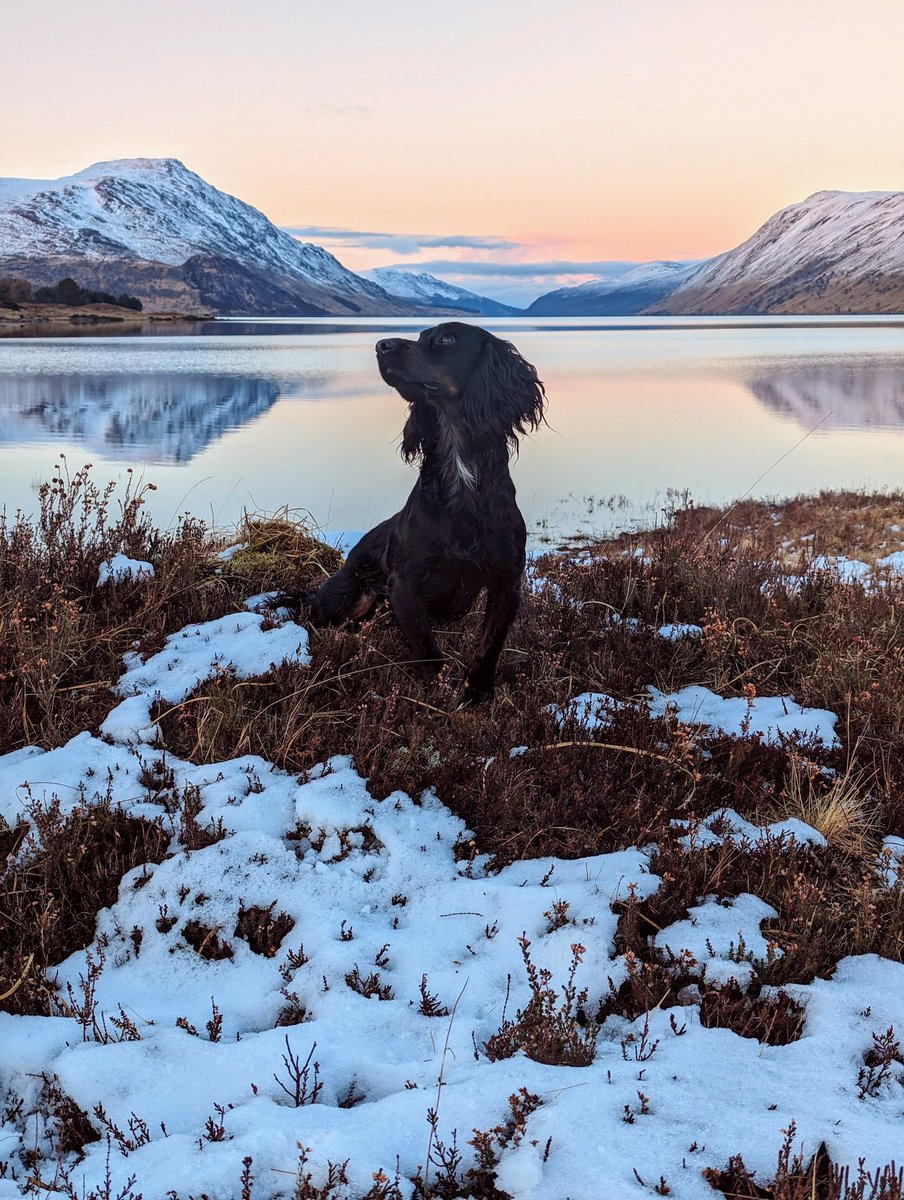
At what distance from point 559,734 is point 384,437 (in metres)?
19.9

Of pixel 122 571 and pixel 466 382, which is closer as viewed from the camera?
pixel 466 382

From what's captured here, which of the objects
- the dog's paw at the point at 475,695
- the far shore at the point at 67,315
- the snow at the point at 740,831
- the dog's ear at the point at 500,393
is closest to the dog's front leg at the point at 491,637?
the dog's paw at the point at 475,695

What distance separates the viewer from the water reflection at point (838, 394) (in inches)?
1041

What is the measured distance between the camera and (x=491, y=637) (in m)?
4.90

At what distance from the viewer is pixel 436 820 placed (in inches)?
149

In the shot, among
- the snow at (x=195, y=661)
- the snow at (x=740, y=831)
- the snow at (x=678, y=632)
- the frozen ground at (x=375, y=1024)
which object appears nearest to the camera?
the frozen ground at (x=375, y=1024)

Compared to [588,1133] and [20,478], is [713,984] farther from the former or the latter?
[20,478]

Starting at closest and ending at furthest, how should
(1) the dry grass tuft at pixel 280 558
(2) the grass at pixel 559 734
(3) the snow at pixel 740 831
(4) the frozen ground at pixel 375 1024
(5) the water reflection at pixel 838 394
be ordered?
(4) the frozen ground at pixel 375 1024 < (2) the grass at pixel 559 734 < (3) the snow at pixel 740 831 < (1) the dry grass tuft at pixel 280 558 < (5) the water reflection at pixel 838 394

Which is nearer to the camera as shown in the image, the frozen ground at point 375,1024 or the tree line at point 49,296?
the frozen ground at point 375,1024

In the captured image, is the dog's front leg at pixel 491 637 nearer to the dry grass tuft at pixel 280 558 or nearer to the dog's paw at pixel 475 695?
the dog's paw at pixel 475 695

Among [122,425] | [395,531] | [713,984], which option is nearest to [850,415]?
[122,425]

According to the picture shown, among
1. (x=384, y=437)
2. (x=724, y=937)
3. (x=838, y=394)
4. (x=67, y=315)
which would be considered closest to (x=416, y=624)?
(x=724, y=937)

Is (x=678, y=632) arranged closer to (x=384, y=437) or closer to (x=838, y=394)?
(x=384, y=437)

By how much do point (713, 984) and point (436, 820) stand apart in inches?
54.7
